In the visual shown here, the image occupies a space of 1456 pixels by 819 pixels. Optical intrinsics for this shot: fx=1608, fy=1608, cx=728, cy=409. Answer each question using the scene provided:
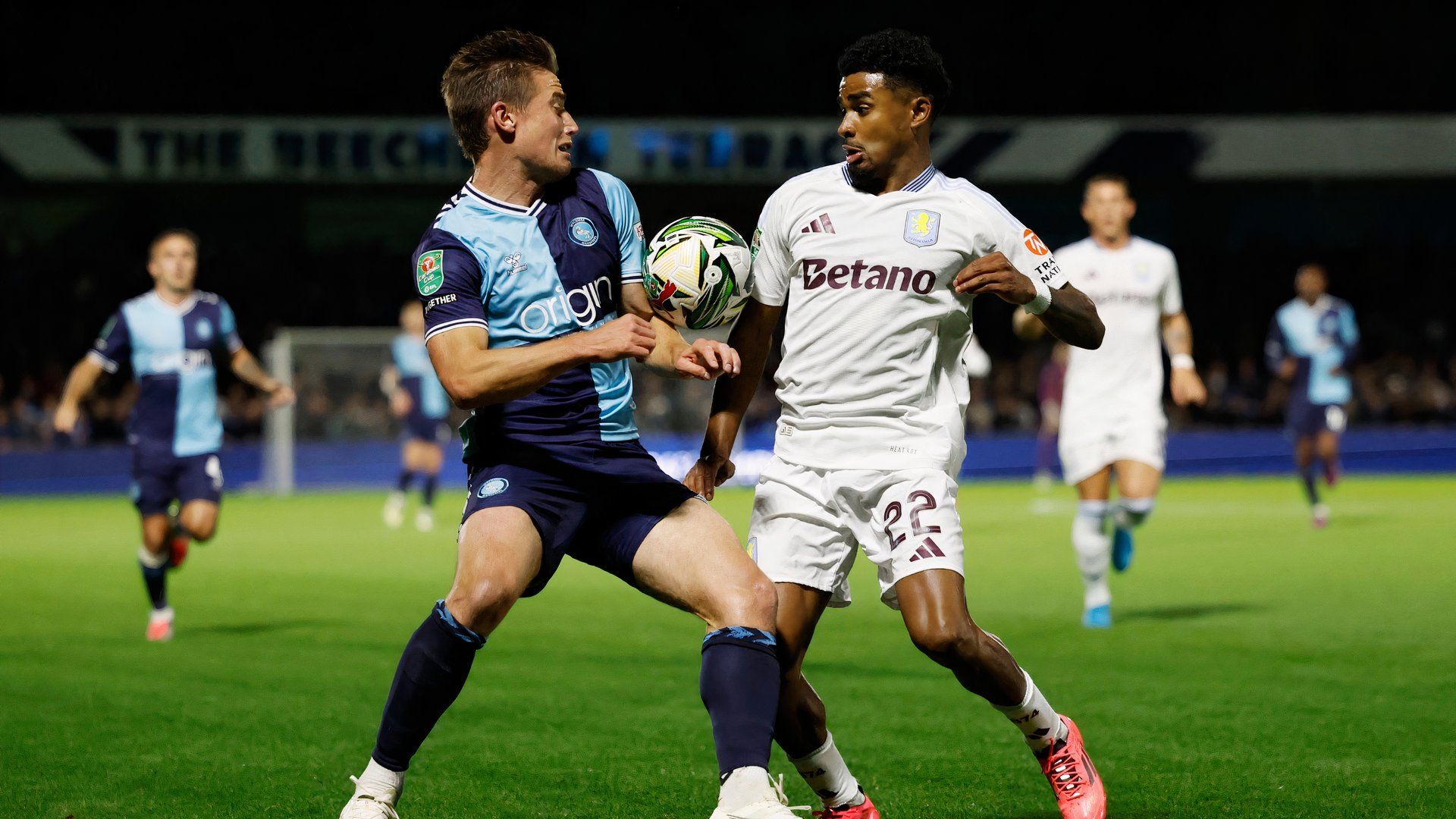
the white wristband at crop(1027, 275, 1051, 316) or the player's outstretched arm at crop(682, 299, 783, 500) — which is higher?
the white wristband at crop(1027, 275, 1051, 316)

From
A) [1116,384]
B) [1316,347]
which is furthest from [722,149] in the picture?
[1116,384]

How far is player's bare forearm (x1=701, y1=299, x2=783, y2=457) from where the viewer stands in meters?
4.36

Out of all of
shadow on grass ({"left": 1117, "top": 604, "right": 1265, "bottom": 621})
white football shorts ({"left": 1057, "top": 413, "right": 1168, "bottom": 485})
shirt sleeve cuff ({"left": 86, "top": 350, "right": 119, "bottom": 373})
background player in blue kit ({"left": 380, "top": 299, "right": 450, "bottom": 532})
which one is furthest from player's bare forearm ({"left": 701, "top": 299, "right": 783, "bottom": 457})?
background player in blue kit ({"left": 380, "top": 299, "right": 450, "bottom": 532})

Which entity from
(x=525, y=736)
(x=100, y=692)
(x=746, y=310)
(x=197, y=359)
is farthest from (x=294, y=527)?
(x=746, y=310)

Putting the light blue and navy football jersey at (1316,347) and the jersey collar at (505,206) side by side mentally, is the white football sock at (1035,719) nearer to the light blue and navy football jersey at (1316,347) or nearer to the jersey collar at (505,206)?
the jersey collar at (505,206)

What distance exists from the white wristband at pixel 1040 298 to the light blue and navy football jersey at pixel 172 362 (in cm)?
573

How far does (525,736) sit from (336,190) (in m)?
23.7

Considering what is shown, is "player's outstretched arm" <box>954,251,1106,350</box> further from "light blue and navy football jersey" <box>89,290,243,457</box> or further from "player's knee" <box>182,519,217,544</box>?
"light blue and navy football jersey" <box>89,290,243,457</box>

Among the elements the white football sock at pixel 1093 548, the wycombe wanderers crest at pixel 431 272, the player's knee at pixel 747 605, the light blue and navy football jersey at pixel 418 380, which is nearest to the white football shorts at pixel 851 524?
the player's knee at pixel 747 605

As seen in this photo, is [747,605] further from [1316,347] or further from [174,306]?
[1316,347]

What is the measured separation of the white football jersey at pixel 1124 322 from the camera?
8.40 meters

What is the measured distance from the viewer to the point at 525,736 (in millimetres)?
5777

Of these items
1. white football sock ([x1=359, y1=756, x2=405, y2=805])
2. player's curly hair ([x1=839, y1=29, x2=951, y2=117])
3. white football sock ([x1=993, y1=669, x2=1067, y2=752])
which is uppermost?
player's curly hair ([x1=839, y1=29, x2=951, y2=117])

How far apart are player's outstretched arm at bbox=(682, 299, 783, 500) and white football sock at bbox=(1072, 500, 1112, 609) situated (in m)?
4.22
